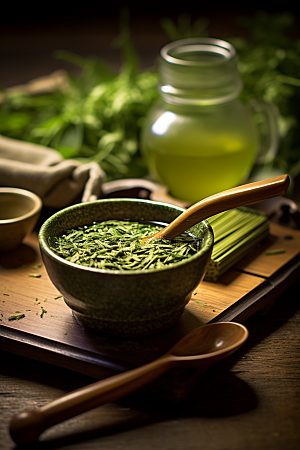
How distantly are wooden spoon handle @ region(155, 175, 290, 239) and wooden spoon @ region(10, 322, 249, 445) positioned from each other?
174mm

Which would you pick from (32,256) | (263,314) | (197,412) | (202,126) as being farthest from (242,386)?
(202,126)

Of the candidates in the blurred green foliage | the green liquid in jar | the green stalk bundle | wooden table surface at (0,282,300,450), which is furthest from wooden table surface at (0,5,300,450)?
the blurred green foliage

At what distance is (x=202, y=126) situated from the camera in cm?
124

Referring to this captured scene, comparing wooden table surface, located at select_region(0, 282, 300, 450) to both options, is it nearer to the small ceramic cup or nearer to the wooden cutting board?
the wooden cutting board

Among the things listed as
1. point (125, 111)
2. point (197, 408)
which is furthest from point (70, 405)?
point (125, 111)

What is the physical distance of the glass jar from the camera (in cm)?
122

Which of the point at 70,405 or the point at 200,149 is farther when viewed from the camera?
the point at 200,149

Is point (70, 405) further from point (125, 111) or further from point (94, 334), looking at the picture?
point (125, 111)

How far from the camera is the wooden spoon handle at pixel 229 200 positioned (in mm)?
790

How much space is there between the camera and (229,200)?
0.82 meters

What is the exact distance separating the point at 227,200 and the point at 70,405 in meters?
0.39

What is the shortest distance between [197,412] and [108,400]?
0.43 ft

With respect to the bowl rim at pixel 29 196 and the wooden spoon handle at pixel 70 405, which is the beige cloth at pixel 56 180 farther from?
the wooden spoon handle at pixel 70 405

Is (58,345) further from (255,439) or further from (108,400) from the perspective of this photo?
(255,439)
